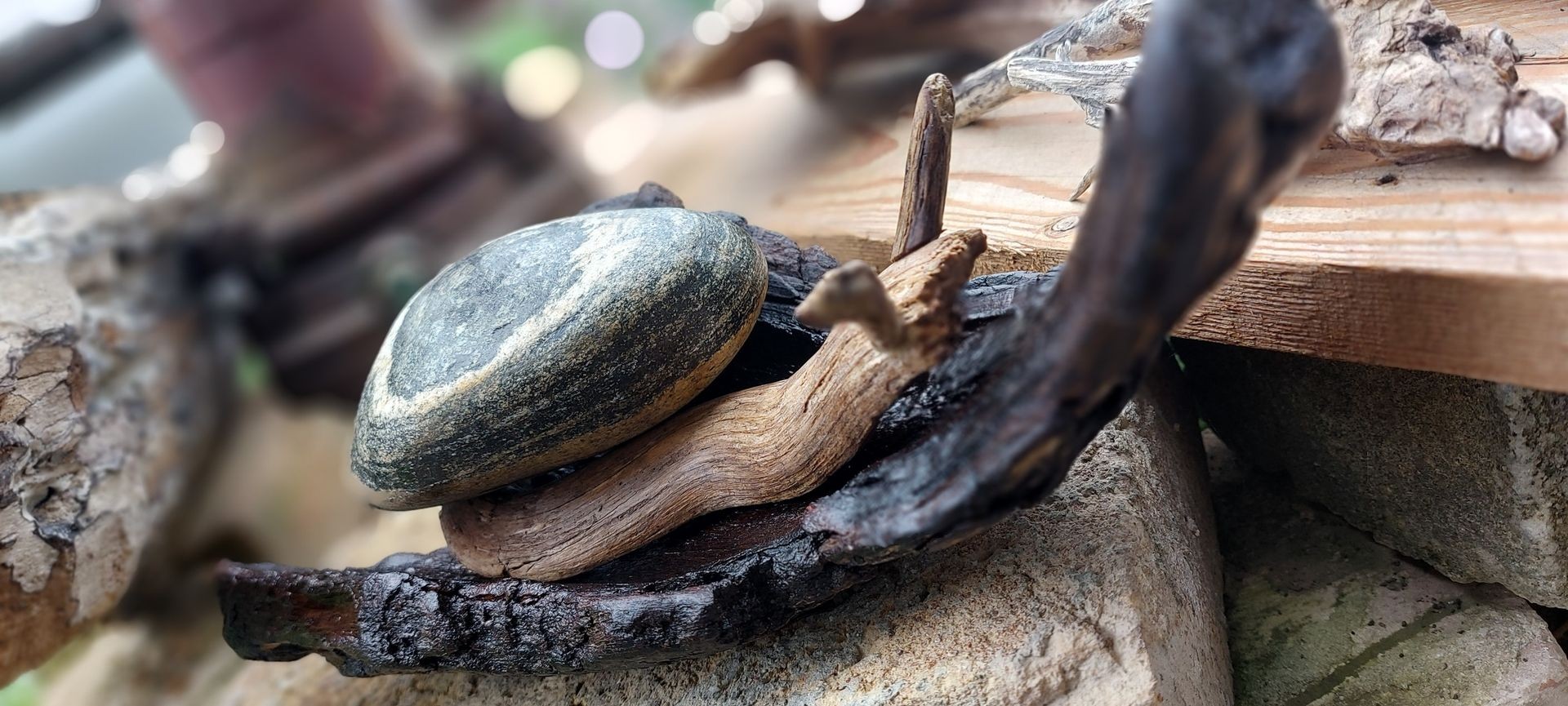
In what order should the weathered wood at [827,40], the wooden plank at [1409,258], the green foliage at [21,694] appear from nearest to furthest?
the wooden plank at [1409,258], the weathered wood at [827,40], the green foliage at [21,694]

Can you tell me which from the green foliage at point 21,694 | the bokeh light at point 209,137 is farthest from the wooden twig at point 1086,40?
the bokeh light at point 209,137

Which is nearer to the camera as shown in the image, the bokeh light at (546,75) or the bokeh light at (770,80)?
the bokeh light at (770,80)

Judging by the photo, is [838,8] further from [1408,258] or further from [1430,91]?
[1408,258]

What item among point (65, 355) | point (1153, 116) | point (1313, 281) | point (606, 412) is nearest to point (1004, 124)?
point (1313, 281)

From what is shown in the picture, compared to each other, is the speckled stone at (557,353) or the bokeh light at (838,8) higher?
the bokeh light at (838,8)

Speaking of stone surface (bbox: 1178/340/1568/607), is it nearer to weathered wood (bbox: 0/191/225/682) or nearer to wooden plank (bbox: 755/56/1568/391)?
wooden plank (bbox: 755/56/1568/391)

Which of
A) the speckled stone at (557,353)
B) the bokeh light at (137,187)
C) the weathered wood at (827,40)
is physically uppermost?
the bokeh light at (137,187)

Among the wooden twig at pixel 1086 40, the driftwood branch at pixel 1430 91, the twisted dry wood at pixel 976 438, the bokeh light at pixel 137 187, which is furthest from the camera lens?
the bokeh light at pixel 137 187

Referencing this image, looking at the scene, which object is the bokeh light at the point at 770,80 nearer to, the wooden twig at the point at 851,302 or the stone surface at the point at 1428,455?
the stone surface at the point at 1428,455
